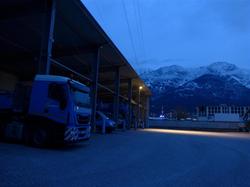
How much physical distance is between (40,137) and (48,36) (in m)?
4.85

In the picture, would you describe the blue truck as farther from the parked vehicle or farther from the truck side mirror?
the parked vehicle

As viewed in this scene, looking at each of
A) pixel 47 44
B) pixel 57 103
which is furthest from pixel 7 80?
pixel 57 103

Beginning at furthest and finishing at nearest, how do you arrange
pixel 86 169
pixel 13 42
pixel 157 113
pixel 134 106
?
pixel 157 113
pixel 134 106
pixel 13 42
pixel 86 169

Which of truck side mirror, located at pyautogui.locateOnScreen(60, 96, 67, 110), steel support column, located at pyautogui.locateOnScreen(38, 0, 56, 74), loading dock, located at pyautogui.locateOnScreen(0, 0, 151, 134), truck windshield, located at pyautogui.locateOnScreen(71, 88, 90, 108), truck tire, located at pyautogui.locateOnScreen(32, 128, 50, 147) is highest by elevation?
loading dock, located at pyautogui.locateOnScreen(0, 0, 151, 134)

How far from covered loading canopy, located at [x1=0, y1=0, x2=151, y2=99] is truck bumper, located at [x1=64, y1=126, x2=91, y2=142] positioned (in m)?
3.60

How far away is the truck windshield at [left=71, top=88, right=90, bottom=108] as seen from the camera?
11462mm

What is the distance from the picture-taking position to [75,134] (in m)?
11.2

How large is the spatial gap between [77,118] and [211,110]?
9375cm

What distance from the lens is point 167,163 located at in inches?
353

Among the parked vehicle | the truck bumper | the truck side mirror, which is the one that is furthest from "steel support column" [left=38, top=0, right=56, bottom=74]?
the parked vehicle

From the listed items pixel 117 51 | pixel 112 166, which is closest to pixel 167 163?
pixel 112 166

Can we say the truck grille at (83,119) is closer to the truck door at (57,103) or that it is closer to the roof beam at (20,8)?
the truck door at (57,103)

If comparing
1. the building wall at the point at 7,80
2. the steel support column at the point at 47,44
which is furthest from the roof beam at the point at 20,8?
the building wall at the point at 7,80

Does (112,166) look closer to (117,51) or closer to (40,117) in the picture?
(40,117)
